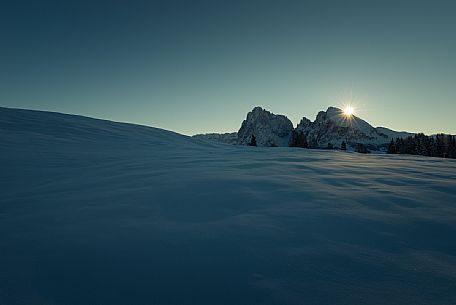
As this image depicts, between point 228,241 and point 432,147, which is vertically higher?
point 432,147

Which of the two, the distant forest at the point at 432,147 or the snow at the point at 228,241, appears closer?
the snow at the point at 228,241

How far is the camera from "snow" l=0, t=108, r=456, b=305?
4.67 ft

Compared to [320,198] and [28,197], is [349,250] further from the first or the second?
[28,197]

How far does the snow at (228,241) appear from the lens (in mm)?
1424

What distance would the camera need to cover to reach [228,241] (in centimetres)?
192

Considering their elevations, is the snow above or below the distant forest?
below

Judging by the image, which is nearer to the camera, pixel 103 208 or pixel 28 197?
pixel 103 208

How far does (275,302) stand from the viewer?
4.35 feet

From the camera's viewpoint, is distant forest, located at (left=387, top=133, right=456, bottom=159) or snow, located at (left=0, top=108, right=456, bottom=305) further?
distant forest, located at (left=387, top=133, right=456, bottom=159)

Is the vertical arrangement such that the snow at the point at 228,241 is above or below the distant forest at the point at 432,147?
below

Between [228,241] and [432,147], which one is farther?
[432,147]

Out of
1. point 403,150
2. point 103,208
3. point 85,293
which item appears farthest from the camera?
point 403,150

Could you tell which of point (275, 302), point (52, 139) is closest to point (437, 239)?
point (275, 302)

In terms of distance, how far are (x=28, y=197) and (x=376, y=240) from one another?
3964 millimetres
